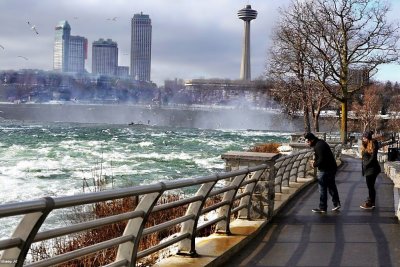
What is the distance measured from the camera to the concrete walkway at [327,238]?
24.7 ft

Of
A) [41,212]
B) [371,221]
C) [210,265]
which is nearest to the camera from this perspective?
[41,212]

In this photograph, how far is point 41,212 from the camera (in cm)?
388

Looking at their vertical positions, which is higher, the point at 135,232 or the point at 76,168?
the point at 135,232

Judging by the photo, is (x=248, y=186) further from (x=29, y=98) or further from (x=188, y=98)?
(x=29, y=98)

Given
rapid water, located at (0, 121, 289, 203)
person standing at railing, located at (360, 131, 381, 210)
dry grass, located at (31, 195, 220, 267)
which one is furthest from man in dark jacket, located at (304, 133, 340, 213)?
rapid water, located at (0, 121, 289, 203)

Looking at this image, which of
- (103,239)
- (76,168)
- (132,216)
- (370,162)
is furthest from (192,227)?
(76,168)

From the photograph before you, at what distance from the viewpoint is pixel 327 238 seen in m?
9.16

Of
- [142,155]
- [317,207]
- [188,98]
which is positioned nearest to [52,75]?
[188,98]

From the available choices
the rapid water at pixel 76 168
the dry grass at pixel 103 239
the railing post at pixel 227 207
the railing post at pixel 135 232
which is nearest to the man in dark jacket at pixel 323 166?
the dry grass at pixel 103 239

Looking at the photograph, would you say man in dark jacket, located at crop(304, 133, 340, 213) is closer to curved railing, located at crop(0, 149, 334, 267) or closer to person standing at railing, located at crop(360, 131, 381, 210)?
person standing at railing, located at crop(360, 131, 381, 210)

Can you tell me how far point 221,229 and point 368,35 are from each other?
101 ft

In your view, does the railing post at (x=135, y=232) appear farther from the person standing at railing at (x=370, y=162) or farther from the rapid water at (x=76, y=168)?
the rapid water at (x=76, y=168)

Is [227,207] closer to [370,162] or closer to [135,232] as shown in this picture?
[135,232]

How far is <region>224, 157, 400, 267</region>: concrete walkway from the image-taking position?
297 inches
